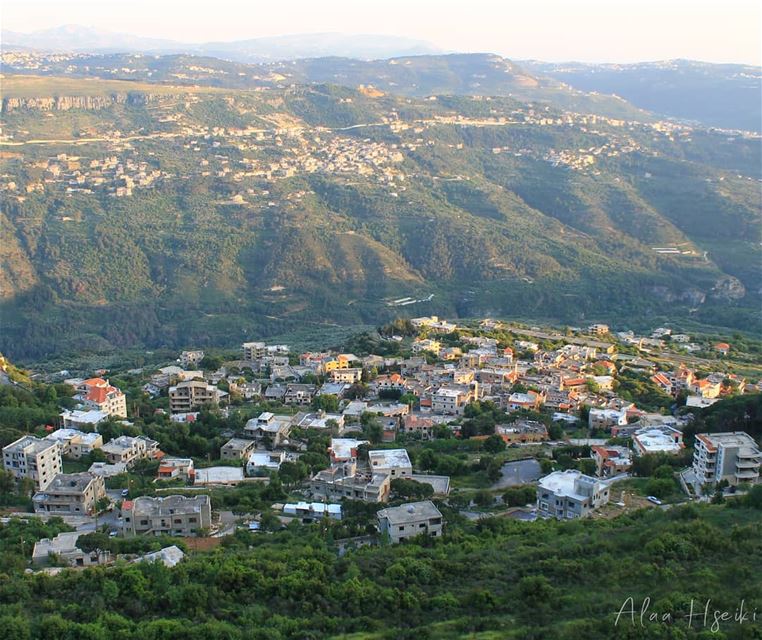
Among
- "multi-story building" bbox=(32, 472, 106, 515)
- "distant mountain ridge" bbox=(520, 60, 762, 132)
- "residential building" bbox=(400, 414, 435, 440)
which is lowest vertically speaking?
"residential building" bbox=(400, 414, 435, 440)

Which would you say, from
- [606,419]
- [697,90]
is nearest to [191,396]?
[606,419]

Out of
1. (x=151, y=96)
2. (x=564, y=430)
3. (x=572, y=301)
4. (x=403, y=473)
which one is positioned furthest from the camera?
(x=151, y=96)

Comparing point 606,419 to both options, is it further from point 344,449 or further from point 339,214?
point 339,214

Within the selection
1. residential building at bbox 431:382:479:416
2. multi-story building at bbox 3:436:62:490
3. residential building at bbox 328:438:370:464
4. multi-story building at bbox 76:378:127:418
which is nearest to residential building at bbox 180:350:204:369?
multi-story building at bbox 76:378:127:418

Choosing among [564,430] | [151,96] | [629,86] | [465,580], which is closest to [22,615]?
[465,580]

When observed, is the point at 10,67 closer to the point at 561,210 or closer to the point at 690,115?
the point at 561,210

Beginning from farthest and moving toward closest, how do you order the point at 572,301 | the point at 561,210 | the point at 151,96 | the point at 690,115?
the point at 690,115 < the point at 151,96 < the point at 561,210 < the point at 572,301

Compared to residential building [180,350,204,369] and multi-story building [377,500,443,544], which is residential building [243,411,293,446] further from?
residential building [180,350,204,369]
